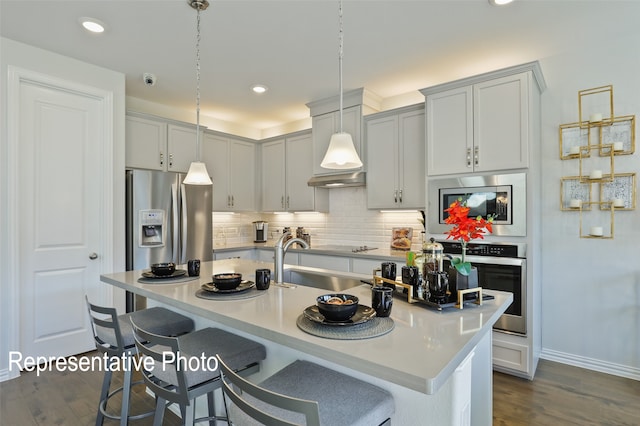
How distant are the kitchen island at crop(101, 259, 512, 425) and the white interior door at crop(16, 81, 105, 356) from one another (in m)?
1.78

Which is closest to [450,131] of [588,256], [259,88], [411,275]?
[588,256]

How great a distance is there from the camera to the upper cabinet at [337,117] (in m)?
3.82

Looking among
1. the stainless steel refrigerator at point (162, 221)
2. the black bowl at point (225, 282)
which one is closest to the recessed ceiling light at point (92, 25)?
the stainless steel refrigerator at point (162, 221)

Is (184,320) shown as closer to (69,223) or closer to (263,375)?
(263,375)

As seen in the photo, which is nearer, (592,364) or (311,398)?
(311,398)

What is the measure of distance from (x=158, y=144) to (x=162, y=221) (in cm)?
93

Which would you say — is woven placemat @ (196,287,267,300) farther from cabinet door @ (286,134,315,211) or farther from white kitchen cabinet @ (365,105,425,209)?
cabinet door @ (286,134,315,211)

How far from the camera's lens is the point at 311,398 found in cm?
108

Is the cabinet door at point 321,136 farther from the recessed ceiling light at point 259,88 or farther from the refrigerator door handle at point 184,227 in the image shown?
the refrigerator door handle at point 184,227

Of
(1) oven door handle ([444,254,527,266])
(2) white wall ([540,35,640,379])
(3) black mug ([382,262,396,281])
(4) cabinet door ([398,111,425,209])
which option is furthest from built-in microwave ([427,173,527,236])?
(3) black mug ([382,262,396,281])

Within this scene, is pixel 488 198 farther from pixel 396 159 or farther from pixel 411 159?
pixel 396 159

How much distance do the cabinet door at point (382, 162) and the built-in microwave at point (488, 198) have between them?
0.60m

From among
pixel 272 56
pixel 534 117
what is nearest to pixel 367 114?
pixel 272 56

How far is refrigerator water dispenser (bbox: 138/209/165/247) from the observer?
3385 mm
